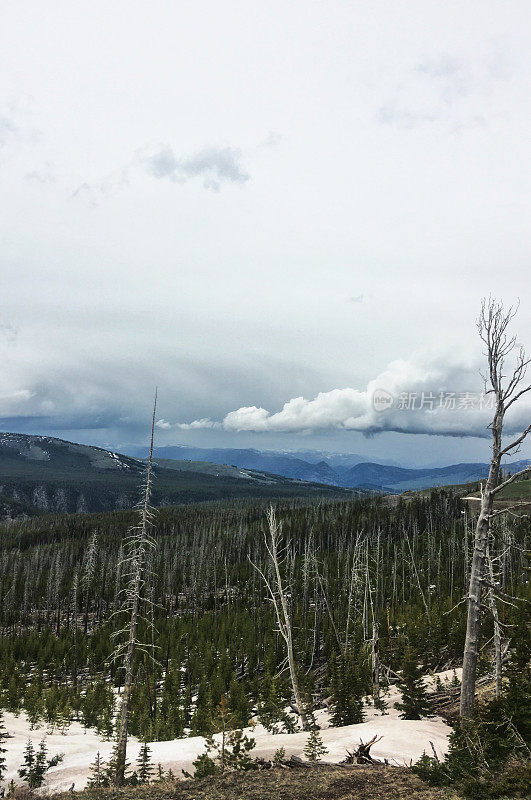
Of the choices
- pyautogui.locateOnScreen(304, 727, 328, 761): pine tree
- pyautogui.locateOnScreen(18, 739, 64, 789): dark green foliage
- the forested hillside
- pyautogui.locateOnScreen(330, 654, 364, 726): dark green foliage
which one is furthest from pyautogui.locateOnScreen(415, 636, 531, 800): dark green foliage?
pyautogui.locateOnScreen(18, 739, 64, 789): dark green foliage

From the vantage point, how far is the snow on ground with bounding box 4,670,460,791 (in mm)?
19141

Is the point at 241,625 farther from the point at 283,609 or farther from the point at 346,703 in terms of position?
the point at 283,609

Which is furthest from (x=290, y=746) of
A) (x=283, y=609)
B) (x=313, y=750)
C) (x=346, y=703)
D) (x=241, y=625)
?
(x=241, y=625)

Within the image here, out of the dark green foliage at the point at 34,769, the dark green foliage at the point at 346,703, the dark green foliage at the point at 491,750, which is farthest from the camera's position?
the dark green foliage at the point at 346,703

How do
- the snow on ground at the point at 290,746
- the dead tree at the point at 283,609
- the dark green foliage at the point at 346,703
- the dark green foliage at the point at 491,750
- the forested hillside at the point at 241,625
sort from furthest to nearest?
the forested hillside at the point at 241,625 → the dark green foliage at the point at 346,703 → the dead tree at the point at 283,609 → the snow on ground at the point at 290,746 → the dark green foliage at the point at 491,750

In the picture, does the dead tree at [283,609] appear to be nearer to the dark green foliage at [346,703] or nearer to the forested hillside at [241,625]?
the forested hillside at [241,625]

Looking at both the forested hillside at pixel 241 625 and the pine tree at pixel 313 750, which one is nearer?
the pine tree at pixel 313 750

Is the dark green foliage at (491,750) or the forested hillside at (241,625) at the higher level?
the dark green foliage at (491,750)

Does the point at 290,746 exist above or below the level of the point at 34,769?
above

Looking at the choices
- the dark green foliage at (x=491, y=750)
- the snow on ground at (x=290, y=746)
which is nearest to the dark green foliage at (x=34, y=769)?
the snow on ground at (x=290, y=746)

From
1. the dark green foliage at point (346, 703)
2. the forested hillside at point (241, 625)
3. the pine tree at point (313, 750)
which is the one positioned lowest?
the forested hillside at point (241, 625)

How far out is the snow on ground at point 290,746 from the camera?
1914 cm

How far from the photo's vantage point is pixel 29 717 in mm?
44250

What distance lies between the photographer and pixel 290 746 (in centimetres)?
2062
